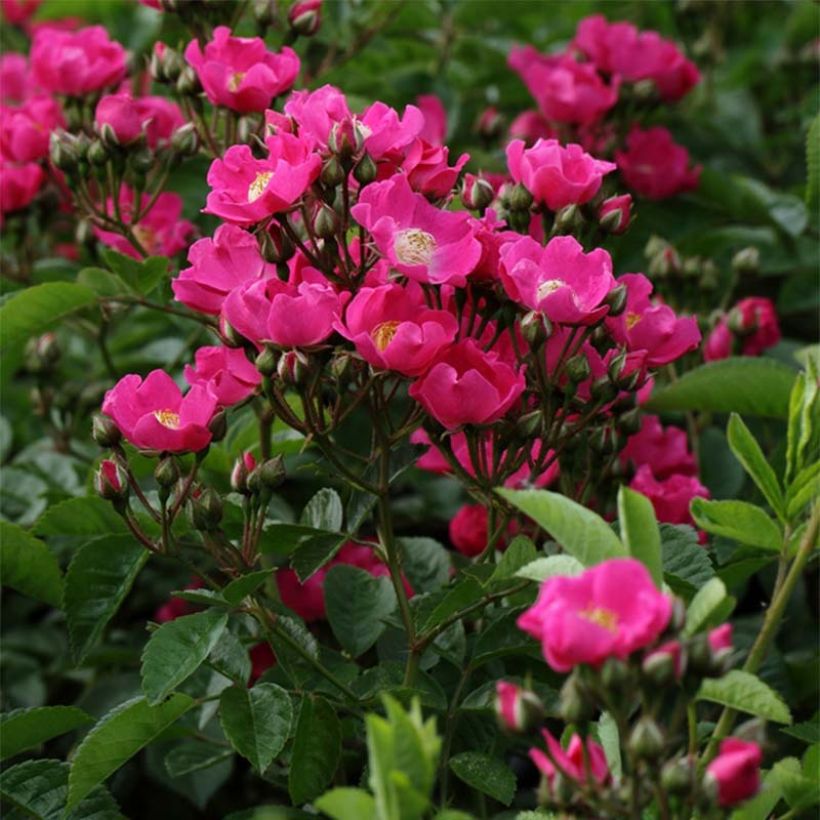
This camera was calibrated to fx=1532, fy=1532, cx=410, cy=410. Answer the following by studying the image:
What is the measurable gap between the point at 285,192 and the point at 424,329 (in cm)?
19

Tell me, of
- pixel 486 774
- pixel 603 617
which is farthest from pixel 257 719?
pixel 603 617

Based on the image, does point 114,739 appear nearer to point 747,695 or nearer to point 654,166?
point 747,695

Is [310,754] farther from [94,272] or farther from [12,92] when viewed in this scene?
[12,92]

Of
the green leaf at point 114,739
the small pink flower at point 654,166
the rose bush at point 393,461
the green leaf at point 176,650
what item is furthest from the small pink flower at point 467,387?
the small pink flower at point 654,166

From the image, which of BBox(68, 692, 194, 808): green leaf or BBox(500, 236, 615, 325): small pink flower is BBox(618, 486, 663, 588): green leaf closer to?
BBox(500, 236, 615, 325): small pink flower

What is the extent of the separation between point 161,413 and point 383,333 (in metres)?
0.25

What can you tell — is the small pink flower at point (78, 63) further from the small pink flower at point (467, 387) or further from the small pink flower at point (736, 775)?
the small pink flower at point (736, 775)

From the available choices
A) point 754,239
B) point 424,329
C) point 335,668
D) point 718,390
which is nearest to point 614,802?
point 424,329

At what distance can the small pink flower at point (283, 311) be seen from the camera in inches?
54.0

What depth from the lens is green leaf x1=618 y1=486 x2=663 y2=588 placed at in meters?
1.15

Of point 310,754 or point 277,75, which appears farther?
point 277,75

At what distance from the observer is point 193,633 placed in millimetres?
1433

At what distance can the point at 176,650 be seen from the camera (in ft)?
4.66

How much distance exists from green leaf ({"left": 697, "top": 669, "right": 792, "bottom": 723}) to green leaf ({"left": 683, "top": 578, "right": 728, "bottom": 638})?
4 cm
